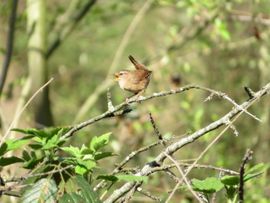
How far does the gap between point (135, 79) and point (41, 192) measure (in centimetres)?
66

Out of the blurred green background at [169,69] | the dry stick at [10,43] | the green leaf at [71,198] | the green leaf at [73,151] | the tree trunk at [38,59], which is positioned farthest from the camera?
the blurred green background at [169,69]

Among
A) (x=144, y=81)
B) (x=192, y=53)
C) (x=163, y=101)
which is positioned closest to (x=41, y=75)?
(x=192, y=53)

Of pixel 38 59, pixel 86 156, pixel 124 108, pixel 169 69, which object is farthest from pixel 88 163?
pixel 169 69

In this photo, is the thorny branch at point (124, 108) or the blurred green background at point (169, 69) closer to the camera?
the thorny branch at point (124, 108)

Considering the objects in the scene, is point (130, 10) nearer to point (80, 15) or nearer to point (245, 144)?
point (80, 15)

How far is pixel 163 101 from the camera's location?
9.42m

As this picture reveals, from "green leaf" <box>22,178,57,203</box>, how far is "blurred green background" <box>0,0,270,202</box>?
1246 mm

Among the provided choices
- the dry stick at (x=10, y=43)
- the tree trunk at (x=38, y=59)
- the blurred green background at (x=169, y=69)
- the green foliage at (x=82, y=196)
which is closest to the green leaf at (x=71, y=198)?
the green foliage at (x=82, y=196)

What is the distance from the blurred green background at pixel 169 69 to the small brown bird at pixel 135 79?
2.44 feet

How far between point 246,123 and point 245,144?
0.71 meters

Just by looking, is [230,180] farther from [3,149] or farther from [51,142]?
[3,149]

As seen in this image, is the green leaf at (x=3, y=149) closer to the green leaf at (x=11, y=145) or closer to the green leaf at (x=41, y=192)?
the green leaf at (x=11, y=145)

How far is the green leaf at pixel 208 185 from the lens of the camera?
4.60 feet

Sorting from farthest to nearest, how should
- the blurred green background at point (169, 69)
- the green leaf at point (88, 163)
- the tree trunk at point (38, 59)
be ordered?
the blurred green background at point (169, 69) → the tree trunk at point (38, 59) → the green leaf at point (88, 163)
